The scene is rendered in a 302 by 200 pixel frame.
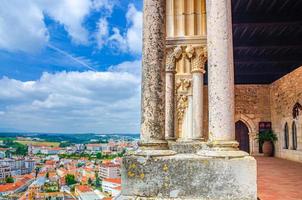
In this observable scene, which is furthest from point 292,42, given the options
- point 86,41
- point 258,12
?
point 86,41

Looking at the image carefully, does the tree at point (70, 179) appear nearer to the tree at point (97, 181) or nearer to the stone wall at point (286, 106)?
the tree at point (97, 181)

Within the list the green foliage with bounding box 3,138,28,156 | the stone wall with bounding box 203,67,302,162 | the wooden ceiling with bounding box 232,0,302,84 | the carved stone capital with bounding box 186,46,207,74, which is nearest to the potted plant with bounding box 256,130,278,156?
the stone wall with bounding box 203,67,302,162

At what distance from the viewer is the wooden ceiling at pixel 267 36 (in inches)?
296

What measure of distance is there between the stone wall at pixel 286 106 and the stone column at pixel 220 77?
368 inches

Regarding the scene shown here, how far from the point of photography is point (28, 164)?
31812 millimetres

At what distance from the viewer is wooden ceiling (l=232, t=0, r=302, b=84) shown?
751 centimetres

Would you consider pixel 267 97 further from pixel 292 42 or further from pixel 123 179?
pixel 123 179

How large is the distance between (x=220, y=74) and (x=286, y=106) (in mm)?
11345

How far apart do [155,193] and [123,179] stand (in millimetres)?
300

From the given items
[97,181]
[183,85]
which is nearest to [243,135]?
[183,85]

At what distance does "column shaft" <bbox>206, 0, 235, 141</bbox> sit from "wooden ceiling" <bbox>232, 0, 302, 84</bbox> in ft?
15.8

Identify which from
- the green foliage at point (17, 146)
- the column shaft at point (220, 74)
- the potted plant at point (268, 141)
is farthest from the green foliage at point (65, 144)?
the column shaft at point (220, 74)

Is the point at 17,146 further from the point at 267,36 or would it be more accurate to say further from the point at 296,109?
the point at 267,36

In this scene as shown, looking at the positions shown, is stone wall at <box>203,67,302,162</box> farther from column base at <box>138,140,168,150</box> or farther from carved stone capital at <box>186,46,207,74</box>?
column base at <box>138,140,168,150</box>
